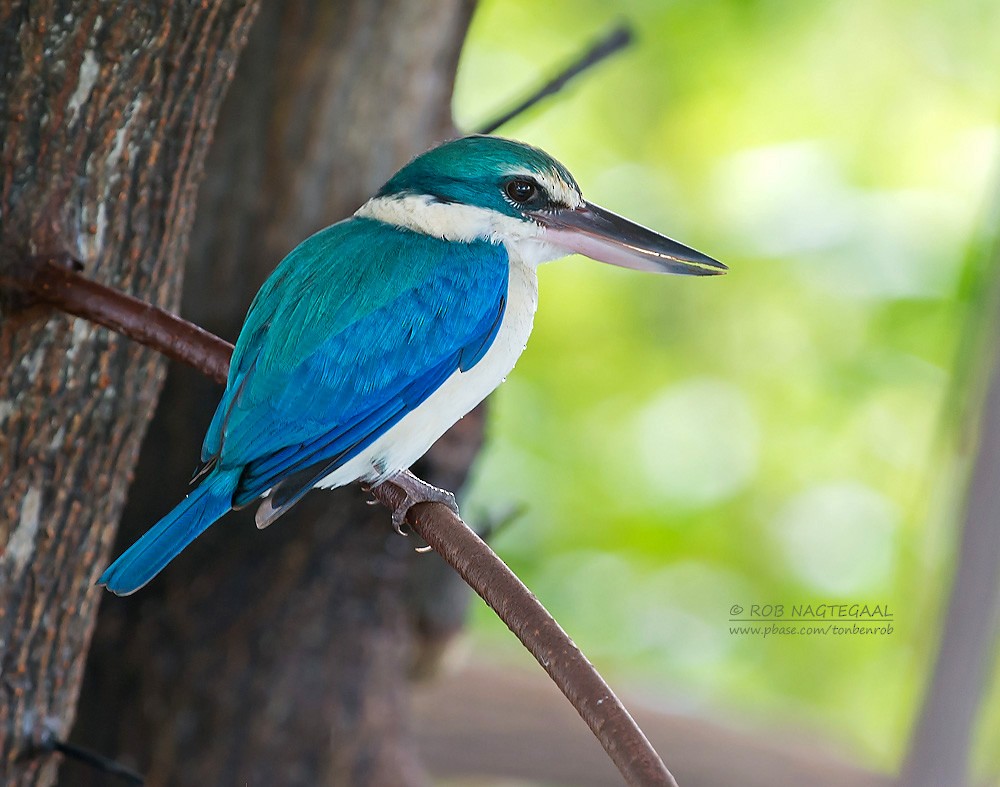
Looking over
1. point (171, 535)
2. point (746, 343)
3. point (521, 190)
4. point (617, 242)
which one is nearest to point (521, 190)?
point (521, 190)

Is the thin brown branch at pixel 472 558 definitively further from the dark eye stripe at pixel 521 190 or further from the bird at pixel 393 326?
the dark eye stripe at pixel 521 190

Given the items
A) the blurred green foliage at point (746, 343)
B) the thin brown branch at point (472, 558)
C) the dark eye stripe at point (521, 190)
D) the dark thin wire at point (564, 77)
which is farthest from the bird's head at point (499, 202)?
the blurred green foliage at point (746, 343)

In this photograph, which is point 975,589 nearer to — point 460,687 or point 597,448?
point 460,687

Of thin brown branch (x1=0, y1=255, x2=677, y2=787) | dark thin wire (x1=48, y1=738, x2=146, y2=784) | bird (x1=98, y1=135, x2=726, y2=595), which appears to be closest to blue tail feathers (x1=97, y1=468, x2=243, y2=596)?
bird (x1=98, y1=135, x2=726, y2=595)

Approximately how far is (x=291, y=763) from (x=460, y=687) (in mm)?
1209

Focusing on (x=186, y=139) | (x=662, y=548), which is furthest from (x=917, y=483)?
(x=186, y=139)

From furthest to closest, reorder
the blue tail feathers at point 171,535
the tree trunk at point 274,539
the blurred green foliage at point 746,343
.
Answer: the blurred green foliage at point 746,343, the tree trunk at point 274,539, the blue tail feathers at point 171,535

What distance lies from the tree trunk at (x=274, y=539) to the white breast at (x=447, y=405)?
61 centimetres

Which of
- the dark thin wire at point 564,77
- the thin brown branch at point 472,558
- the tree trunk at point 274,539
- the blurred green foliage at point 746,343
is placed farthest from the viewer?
the blurred green foliage at point 746,343

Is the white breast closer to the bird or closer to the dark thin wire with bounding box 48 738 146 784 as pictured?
the bird

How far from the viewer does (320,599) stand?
2604 mm

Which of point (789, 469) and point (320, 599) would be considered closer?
point (320, 599)

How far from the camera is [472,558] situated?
1.40 meters

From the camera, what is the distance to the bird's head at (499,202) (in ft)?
6.39
